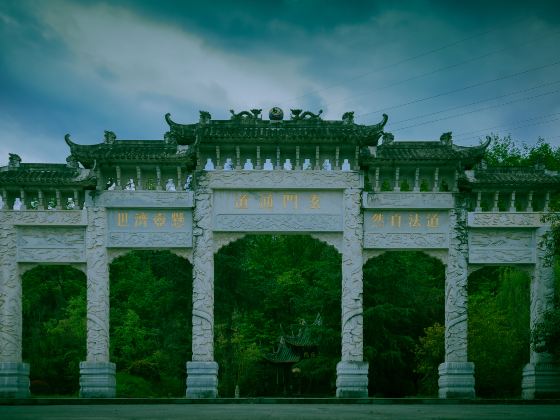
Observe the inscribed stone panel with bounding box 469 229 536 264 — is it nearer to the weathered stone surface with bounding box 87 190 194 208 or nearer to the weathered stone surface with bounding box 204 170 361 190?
the weathered stone surface with bounding box 204 170 361 190

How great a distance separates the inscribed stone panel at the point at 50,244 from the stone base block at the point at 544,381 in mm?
12099

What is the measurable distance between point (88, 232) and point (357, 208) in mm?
7101

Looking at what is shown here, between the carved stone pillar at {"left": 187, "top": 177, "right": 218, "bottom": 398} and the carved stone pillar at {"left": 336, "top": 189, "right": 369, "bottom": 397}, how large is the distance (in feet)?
11.0

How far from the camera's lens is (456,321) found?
1784 centimetres

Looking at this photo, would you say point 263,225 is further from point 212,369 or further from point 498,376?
point 498,376

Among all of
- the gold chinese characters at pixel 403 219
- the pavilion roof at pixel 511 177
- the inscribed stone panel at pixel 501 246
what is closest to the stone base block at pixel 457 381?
the inscribed stone panel at pixel 501 246

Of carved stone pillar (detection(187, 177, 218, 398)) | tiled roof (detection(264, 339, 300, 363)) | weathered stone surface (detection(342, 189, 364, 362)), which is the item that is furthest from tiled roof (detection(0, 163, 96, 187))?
tiled roof (detection(264, 339, 300, 363))

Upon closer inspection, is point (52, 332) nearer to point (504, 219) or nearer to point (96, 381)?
point (96, 381)

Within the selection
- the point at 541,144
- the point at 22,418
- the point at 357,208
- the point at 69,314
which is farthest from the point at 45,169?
the point at 541,144

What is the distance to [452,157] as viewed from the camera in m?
17.9

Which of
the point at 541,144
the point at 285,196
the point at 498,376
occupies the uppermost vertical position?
the point at 541,144

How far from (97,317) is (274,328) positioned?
1653cm

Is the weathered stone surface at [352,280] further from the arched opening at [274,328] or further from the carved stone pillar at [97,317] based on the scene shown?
the carved stone pillar at [97,317]

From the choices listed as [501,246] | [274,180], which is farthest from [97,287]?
[501,246]
